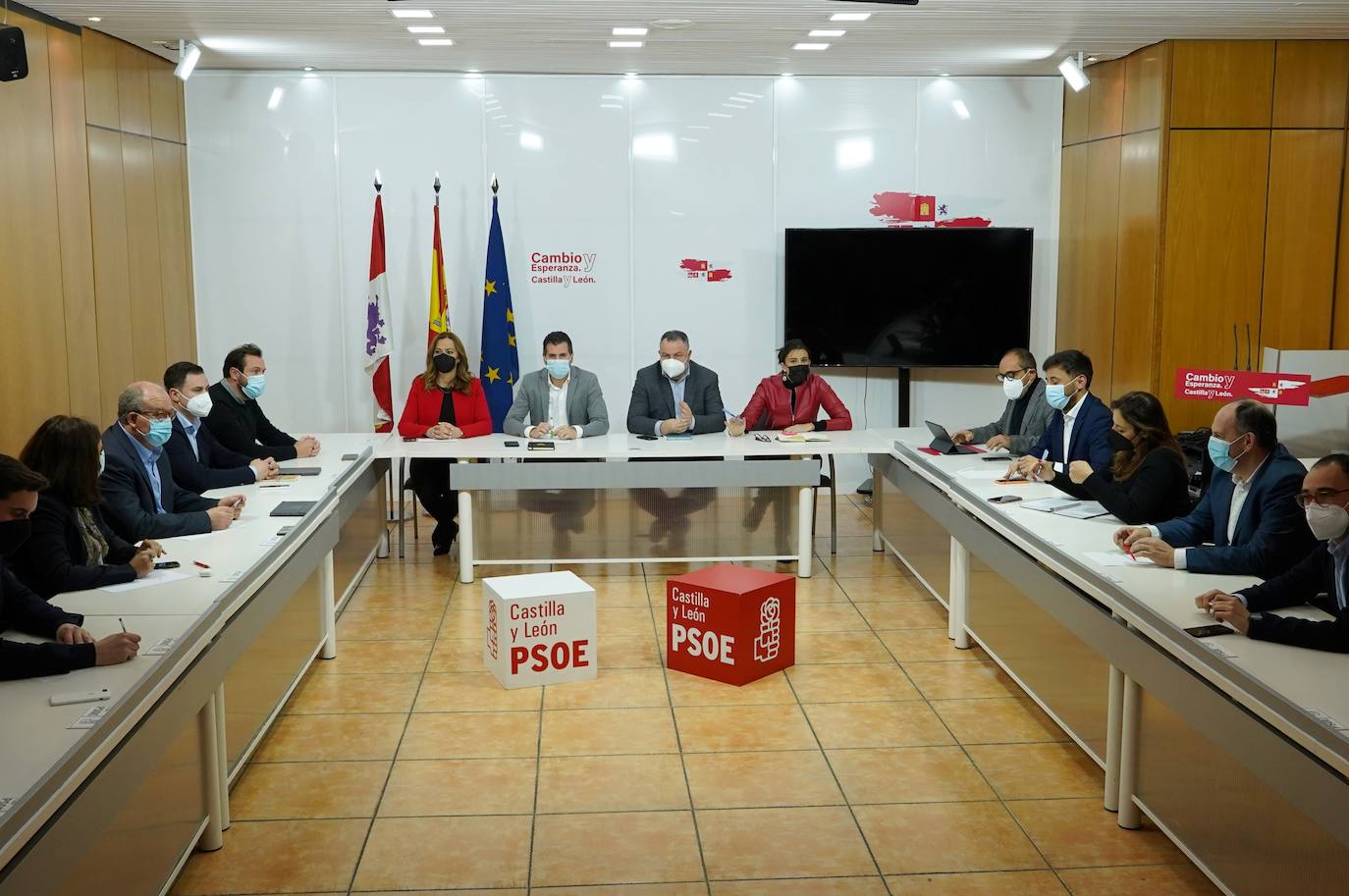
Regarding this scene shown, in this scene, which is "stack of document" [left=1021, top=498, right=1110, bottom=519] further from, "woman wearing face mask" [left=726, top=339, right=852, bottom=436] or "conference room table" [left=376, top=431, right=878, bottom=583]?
"woman wearing face mask" [left=726, top=339, right=852, bottom=436]

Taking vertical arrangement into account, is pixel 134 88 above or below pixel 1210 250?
above

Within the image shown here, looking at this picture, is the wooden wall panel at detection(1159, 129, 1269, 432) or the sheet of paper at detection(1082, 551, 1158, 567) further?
the wooden wall panel at detection(1159, 129, 1269, 432)

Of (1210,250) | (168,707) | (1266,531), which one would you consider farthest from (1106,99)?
(168,707)

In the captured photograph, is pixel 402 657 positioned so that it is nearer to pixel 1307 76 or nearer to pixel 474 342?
pixel 474 342

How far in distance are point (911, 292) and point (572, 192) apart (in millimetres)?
2421

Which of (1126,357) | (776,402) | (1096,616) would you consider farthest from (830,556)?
(1096,616)

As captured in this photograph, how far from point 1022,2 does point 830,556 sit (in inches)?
124

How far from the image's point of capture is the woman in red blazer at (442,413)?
7.14m

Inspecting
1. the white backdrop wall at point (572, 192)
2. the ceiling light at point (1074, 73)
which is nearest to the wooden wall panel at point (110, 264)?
the white backdrop wall at point (572, 192)

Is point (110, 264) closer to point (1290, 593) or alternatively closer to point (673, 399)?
point (673, 399)

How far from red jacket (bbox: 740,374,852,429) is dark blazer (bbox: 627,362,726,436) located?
213 millimetres

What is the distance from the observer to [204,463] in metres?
5.81

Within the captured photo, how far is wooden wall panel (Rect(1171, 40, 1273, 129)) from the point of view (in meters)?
7.11

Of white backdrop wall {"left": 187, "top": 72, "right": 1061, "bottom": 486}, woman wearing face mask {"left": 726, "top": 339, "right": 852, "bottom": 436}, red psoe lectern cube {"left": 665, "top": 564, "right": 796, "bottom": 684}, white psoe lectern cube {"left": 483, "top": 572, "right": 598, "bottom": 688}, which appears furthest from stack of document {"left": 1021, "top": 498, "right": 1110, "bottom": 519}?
white backdrop wall {"left": 187, "top": 72, "right": 1061, "bottom": 486}
